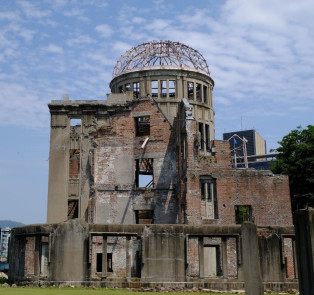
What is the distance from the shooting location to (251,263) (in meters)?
10.7

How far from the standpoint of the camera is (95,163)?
28.7m

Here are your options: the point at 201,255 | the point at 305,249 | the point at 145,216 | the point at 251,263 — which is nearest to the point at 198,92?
the point at 145,216

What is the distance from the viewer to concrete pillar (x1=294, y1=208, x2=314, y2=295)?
836 centimetres

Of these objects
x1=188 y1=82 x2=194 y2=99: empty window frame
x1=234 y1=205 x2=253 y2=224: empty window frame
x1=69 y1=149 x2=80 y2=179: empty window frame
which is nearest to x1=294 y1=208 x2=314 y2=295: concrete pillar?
x1=234 y1=205 x2=253 y2=224: empty window frame

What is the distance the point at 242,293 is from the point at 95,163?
1502 cm

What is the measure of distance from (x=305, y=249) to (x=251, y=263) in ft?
7.59

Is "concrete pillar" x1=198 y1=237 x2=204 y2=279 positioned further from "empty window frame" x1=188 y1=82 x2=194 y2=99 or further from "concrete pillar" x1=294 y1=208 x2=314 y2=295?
"empty window frame" x1=188 y1=82 x2=194 y2=99

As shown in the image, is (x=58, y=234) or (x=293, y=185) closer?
(x=58, y=234)

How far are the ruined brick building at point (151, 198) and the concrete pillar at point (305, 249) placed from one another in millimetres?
5609

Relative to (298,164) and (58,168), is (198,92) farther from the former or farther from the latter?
(58,168)

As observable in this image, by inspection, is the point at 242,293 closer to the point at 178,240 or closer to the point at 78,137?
the point at 178,240

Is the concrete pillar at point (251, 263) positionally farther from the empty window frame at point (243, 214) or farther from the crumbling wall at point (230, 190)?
the empty window frame at point (243, 214)

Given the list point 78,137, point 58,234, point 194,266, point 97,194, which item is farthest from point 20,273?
point 78,137

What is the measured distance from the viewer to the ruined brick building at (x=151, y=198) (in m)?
17.5
